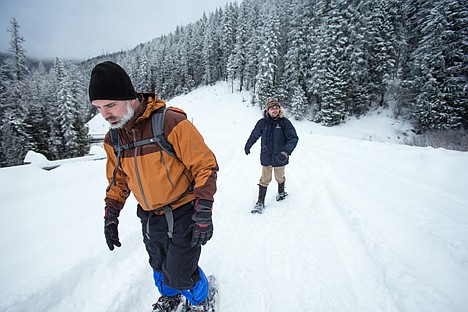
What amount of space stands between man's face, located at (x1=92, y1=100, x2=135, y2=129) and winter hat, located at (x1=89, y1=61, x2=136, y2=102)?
41 millimetres

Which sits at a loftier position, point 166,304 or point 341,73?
point 341,73

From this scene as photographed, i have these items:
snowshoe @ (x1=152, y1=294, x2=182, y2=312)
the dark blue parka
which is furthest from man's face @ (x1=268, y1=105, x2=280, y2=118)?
snowshoe @ (x1=152, y1=294, x2=182, y2=312)

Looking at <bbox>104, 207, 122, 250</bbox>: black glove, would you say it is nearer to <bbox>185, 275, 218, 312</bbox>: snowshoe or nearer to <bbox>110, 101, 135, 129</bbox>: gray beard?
<bbox>110, 101, 135, 129</bbox>: gray beard

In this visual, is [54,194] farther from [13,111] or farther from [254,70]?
[254,70]

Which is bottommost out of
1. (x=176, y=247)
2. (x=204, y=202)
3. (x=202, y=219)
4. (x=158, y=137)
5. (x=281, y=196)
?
(x=281, y=196)

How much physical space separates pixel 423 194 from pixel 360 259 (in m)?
2.30

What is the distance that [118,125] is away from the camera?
1618 millimetres

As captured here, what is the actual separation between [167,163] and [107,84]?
76 cm

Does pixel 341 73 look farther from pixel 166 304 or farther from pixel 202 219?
pixel 166 304

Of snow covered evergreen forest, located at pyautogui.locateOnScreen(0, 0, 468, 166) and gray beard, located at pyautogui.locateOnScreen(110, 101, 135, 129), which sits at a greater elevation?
snow covered evergreen forest, located at pyautogui.locateOnScreen(0, 0, 468, 166)

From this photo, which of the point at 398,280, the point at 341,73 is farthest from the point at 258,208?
the point at 341,73

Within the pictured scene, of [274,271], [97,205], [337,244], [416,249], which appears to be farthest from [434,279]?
[97,205]

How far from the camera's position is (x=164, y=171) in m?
1.66

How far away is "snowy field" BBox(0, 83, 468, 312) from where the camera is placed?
2160 millimetres
